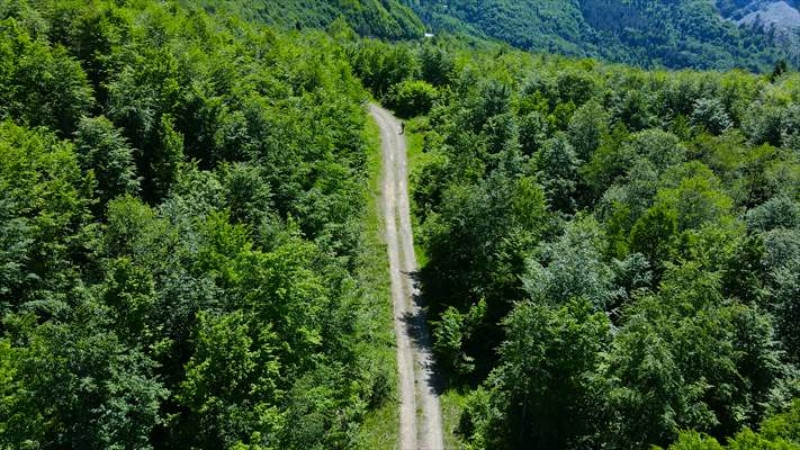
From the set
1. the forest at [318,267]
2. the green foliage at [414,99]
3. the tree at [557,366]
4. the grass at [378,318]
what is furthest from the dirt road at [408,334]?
the green foliage at [414,99]

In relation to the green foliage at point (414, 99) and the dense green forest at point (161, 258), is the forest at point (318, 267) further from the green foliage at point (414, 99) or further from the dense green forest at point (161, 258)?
the green foliage at point (414, 99)

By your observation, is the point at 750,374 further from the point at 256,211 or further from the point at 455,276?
the point at 256,211

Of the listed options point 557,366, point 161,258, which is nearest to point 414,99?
point 557,366

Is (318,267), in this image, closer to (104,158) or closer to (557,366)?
(104,158)

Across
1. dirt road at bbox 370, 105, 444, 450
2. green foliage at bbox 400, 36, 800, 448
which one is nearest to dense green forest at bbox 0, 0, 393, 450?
dirt road at bbox 370, 105, 444, 450

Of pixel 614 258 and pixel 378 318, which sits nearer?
pixel 614 258

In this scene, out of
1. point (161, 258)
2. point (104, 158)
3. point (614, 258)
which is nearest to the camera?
point (161, 258)

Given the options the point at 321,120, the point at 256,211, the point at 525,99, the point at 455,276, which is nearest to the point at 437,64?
the point at 525,99
